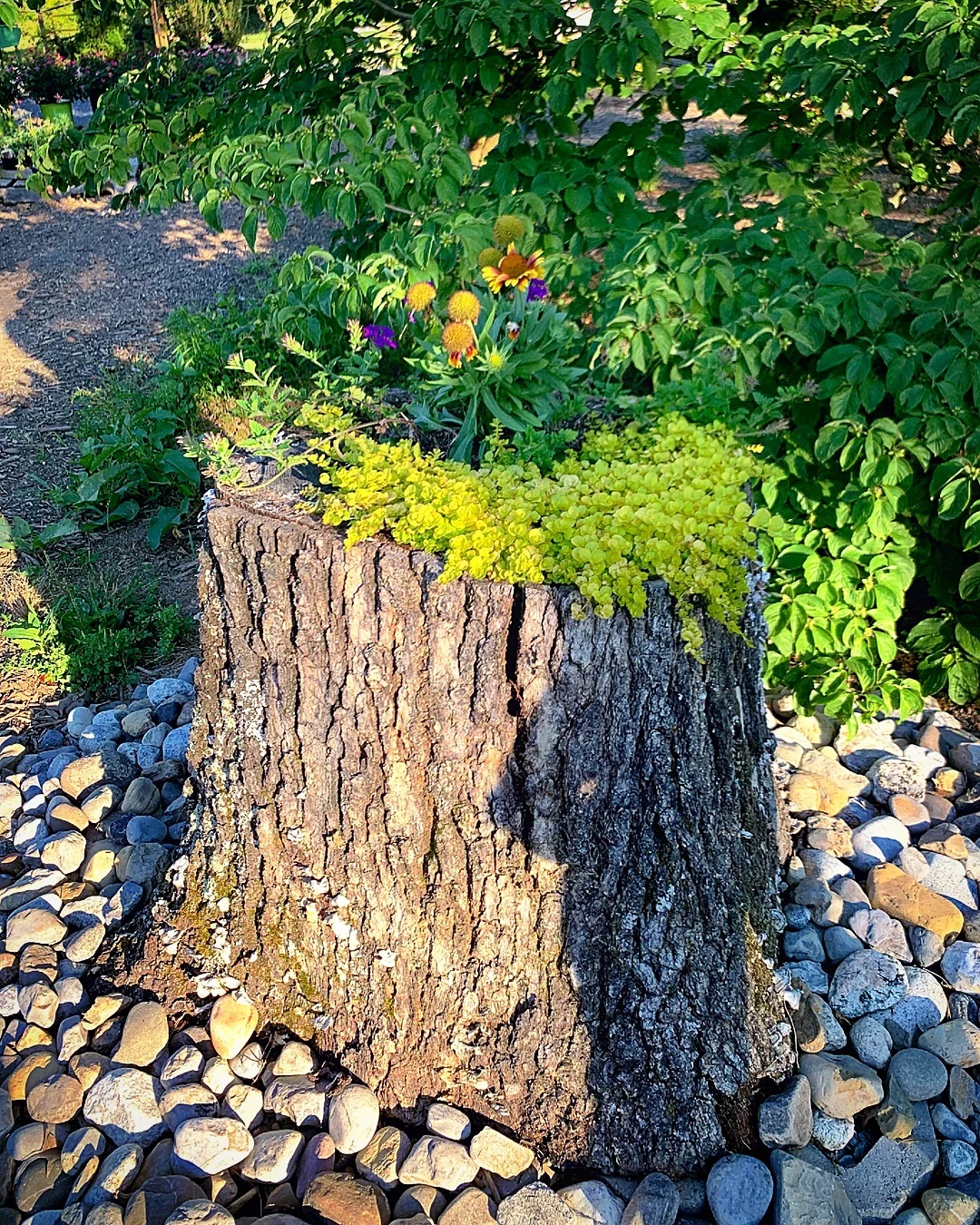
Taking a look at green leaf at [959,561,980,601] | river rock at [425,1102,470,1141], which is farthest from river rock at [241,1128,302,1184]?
green leaf at [959,561,980,601]

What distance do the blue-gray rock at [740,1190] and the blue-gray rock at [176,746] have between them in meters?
1.71

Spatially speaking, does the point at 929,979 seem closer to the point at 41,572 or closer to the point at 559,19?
the point at 559,19

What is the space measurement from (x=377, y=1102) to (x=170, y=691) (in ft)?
5.12

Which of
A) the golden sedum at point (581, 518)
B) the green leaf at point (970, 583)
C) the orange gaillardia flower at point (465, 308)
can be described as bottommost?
the green leaf at point (970, 583)

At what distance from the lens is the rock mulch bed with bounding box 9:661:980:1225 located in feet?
6.00

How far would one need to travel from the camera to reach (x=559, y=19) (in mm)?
3010

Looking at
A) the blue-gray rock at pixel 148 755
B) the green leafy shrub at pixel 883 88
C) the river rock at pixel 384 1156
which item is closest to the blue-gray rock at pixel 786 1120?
the river rock at pixel 384 1156

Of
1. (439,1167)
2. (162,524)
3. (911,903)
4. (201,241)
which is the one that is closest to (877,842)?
(911,903)

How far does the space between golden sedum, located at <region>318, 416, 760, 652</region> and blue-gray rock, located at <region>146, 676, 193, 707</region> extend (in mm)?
1311

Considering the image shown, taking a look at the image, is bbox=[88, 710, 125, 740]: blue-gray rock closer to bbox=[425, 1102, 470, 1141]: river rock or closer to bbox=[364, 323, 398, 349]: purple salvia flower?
bbox=[364, 323, 398, 349]: purple salvia flower

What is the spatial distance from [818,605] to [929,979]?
109cm

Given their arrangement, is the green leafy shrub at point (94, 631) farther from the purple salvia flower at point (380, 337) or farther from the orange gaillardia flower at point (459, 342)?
the orange gaillardia flower at point (459, 342)

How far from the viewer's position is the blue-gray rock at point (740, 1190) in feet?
5.96

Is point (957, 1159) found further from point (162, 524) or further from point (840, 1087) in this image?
point (162, 524)
